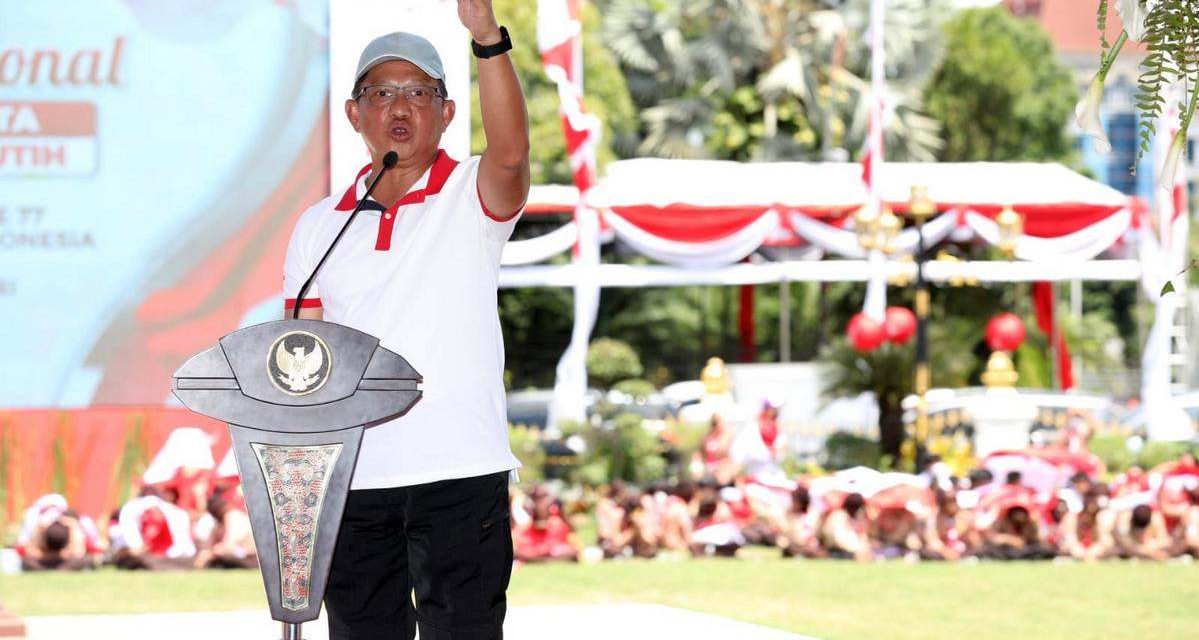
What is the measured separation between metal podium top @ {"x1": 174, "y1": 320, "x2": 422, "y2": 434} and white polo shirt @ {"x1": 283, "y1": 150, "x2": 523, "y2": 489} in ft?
0.97

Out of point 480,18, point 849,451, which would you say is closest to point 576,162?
point 849,451

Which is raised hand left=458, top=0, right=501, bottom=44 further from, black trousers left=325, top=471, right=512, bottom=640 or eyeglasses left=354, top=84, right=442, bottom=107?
black trousers left=325, top=471, right=512, bottom=640

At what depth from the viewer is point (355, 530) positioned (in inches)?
105

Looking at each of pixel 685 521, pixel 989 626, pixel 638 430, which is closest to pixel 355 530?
pixel 989 626

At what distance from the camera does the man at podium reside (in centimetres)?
264

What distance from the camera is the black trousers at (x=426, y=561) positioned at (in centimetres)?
265

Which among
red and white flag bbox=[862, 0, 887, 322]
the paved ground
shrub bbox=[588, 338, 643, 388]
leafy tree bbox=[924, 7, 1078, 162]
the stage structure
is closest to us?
the paved ground

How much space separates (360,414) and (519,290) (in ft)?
84.3

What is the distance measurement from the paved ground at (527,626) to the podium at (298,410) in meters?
3.19

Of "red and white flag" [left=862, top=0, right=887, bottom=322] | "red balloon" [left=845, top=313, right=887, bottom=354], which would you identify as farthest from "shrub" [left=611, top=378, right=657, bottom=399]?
"red and white flag" [left=862, top=0, right=887, bottom=322]

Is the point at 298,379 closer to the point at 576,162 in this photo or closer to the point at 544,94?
the point at 576,162

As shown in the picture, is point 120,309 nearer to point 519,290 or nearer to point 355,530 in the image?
point 355,530

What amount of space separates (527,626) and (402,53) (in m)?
3.66

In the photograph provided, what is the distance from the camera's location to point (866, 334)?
46.7 feet
